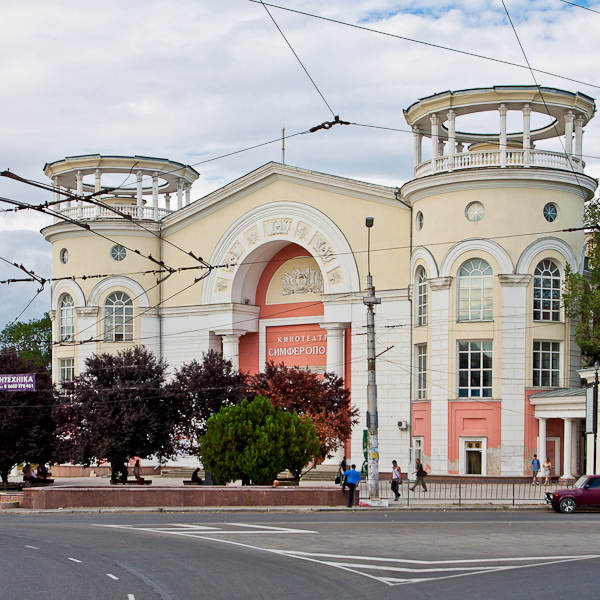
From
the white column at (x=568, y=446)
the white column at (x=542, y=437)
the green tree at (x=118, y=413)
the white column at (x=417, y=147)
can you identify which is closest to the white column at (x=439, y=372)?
the white column at (x=542, y=437)

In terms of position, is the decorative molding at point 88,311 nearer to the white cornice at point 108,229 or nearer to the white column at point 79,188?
the white cornice at point 108,229

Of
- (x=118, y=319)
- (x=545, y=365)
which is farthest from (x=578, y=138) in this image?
(x=118, y=319)

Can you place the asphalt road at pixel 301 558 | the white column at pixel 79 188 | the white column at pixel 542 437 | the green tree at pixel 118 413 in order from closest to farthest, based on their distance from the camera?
the asphalt road at pixel 301 558 → the green tree at pixel 118 413 → the white column at pixel 542 437 → the white column at pixel 79 188

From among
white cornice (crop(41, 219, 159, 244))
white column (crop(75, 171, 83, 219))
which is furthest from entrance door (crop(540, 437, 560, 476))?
white column (crop(75, 171, 83, 219))

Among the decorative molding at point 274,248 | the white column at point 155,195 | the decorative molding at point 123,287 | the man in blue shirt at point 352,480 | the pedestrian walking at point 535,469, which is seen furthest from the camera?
the white column at point 155,195

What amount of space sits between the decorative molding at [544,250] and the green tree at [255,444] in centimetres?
1317

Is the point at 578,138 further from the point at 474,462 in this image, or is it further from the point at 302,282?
the point at 302,282

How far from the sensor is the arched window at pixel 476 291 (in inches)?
1549

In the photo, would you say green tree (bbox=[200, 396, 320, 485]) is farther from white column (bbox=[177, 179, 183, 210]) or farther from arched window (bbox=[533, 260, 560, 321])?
white column (bbox=[177, 179, 183, 210])

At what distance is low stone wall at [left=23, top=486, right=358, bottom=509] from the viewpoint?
92.4 ft

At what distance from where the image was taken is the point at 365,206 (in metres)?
44.5

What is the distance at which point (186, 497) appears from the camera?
28.7 metres

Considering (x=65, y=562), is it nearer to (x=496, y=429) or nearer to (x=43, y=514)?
(x=43, y=514)

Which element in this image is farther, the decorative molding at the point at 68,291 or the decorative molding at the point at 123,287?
the decorative molding at the point at 68,291
